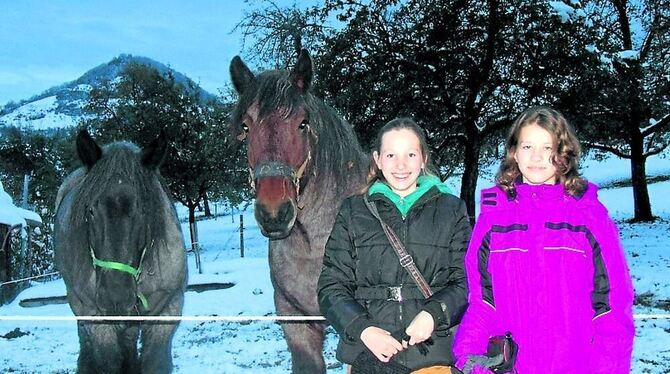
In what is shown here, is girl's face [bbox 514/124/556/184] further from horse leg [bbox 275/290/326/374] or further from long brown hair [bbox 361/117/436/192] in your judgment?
horse leg [bbox 275/290/326/374]

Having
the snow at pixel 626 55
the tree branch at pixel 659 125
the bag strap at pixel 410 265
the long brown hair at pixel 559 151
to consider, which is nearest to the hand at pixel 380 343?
the bag strap at pixel 410 265

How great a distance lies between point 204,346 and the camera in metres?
6.34

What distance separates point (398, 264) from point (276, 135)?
0.92 m

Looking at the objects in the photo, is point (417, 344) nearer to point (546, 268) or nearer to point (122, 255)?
point (546, 268)

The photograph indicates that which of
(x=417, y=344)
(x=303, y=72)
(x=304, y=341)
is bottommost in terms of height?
(x=304, y=341)

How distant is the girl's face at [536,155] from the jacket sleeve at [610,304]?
0.72 feet

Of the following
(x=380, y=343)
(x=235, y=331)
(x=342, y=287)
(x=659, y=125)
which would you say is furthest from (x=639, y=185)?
(x=380, y=343)

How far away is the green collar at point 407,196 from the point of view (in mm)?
2191

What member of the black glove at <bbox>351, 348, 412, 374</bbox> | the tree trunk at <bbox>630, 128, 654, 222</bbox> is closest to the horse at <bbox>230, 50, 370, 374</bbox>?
the black glove at <bbox>351, 348, 412, 374</bbox>

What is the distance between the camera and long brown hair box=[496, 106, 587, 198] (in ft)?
6.52

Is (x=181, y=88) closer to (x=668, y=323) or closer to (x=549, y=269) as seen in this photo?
(x=668, y=323)

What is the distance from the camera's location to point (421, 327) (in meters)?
1.94

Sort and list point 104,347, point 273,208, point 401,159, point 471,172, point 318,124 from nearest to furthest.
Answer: point 401,159 → point 273,208 → point 318,124 → point 104,347 → point 471,172

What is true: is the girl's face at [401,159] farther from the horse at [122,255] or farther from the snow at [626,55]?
the snow at [626,55]
